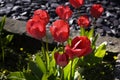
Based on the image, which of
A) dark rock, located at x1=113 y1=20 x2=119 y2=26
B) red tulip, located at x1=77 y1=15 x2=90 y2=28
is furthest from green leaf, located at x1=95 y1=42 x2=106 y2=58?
dark rock, located at x1=113 y1=20 x2=119 y2=26

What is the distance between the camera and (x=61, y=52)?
289cm

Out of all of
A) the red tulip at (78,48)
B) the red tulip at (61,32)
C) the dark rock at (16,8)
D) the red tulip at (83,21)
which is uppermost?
the red tulip at (61,32)

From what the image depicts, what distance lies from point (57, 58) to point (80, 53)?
0.53 ft

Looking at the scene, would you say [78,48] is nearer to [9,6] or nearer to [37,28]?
[37,28]

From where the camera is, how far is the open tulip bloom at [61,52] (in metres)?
2.24

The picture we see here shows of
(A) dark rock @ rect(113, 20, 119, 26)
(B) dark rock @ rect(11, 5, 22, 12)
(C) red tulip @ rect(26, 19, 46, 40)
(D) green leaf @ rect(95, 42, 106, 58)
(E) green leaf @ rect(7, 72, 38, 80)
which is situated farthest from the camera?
(B) dark rock @ rect(11, 5, 22, 12)

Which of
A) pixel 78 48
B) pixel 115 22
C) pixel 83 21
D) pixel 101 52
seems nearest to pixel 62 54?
pixel 78 48

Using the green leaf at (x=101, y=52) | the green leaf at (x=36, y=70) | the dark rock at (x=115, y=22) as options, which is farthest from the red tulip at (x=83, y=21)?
the dark rock at (x=115, y=22)

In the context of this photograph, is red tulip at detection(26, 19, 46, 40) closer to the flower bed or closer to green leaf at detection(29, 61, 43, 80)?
the flower bed

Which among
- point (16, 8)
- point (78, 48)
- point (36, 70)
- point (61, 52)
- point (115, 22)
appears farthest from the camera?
point (16, 8)

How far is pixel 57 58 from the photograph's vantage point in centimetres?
230

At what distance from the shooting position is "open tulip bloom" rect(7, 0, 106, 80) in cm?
224

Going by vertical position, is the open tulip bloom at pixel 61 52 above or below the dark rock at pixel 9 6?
above

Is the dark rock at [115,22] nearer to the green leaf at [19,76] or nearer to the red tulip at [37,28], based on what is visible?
the green leaf at [19,76]
